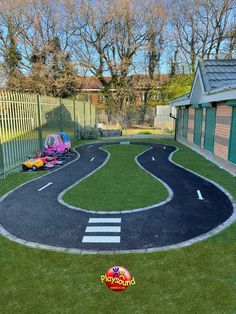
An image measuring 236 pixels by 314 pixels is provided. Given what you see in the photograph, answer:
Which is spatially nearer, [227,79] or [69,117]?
[227,79]

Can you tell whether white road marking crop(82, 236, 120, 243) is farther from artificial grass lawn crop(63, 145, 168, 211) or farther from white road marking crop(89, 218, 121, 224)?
artificial grass lawn crop(63, 145, 168, 211)

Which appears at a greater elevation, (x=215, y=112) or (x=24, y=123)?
(x=215, y=112)

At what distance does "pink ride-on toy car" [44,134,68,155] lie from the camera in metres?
14.4

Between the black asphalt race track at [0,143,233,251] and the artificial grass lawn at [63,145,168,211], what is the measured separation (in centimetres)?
46

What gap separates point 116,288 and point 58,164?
9.89 meters

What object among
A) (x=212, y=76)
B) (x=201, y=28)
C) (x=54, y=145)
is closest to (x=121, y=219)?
(x=54, y=145)

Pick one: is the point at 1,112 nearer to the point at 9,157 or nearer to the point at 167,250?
the point at 9,157

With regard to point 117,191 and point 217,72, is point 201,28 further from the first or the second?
point 117,191

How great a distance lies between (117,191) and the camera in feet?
27.4

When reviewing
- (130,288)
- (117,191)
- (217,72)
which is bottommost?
(117,191)

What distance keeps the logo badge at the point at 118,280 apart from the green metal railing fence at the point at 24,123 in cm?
797

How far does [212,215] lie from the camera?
6391 mm

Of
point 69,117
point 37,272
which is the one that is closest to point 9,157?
point 37,272

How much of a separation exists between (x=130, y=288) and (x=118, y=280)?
0.21 m
